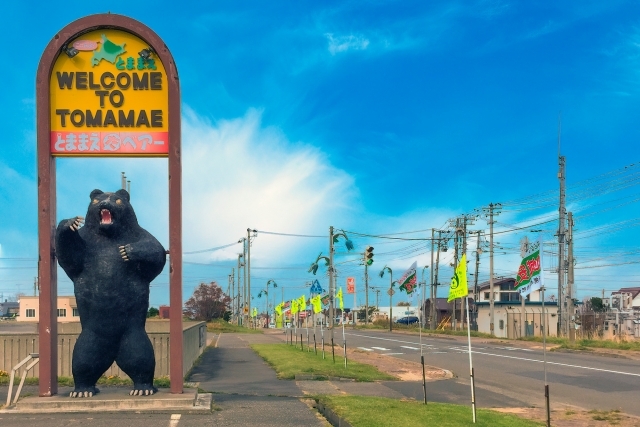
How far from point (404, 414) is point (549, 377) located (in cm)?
1113

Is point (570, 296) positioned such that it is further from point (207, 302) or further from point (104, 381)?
point (207, 302)

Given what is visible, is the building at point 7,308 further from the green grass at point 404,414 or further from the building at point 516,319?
the green grass at point 404,414

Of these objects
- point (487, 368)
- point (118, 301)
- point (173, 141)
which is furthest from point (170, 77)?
point (487, 368)

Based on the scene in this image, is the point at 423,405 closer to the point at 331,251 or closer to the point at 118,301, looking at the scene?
the point at 118,301

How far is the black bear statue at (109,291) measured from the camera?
9.98 meters

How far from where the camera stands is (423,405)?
11727 millimetres

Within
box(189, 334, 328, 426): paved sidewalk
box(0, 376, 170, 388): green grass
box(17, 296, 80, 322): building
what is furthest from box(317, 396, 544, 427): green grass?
box(17, 296, 80, 322): building

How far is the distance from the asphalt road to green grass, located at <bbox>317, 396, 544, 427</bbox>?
3432mm

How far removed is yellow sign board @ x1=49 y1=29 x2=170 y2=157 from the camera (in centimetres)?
1060

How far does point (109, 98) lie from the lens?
1067 cm

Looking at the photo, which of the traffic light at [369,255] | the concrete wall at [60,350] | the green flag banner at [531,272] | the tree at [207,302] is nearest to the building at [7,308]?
the tree at [207,302]

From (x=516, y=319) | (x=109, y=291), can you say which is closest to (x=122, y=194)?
(x=109, y=291)

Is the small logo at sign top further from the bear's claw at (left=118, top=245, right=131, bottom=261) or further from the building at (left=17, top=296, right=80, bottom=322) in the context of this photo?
the building at (left=17, top=296, right=80, bottom=322)

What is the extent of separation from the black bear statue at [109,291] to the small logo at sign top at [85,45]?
7.89 feet
